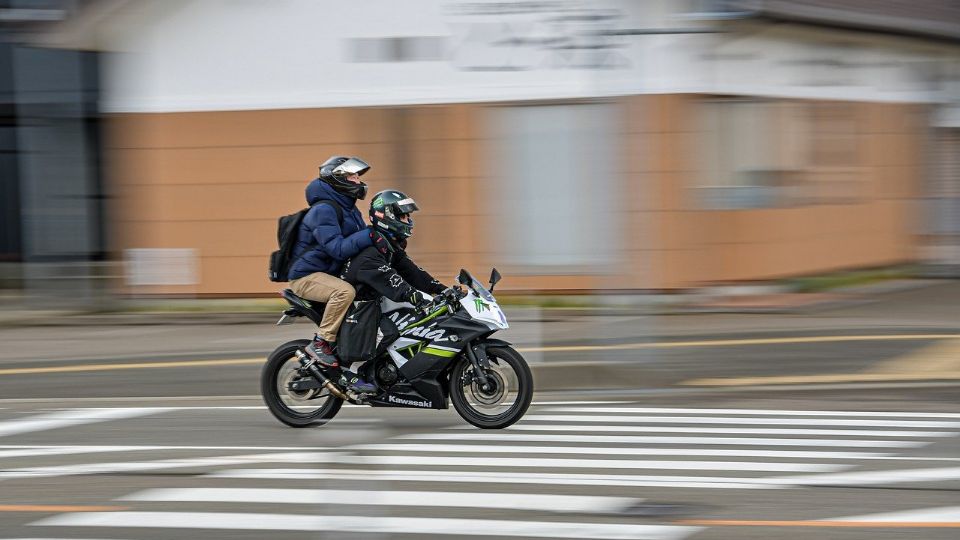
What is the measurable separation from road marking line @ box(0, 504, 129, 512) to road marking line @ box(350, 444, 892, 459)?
1.64 meters

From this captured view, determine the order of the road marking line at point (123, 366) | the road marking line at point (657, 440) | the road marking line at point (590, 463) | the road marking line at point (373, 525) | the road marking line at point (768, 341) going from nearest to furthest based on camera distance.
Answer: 1. the road marking line at point (373, 525)
2. the road marking line at point (590, 463)
3. the road marking line at point (657, 440)
4. the road marking line at point (123, 366)
5. the road marking line at point (768, 341)

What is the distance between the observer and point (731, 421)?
31.7ft

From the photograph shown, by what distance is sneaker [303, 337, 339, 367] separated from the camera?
372 inches

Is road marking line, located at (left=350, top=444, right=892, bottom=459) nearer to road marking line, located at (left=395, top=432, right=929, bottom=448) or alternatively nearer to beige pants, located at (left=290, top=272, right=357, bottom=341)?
road marking line, located at (left=395, top=432, right=929, bottom=448)

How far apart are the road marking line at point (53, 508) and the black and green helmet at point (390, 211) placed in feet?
9.60

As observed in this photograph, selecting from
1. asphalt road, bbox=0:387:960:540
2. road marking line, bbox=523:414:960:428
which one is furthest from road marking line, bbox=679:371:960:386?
road marking line, bbox=523:414:960:428

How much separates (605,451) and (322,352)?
2160mm

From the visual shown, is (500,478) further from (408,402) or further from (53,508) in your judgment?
(53,508)

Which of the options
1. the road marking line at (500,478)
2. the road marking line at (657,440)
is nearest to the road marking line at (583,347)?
the road marking line at (657,440)

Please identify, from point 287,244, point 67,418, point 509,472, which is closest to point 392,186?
point 67,418

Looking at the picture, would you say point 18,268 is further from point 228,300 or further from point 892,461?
point 892,461

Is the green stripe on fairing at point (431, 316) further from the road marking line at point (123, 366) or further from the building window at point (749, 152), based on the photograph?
the building window at point (749, 152)

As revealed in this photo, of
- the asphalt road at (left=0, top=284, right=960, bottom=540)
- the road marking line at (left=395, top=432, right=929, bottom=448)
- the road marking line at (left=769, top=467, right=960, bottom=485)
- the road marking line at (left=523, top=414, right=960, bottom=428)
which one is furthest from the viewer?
the road marking line at (left=523, top=414, right=960, bottom=428)

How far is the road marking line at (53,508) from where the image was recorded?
720 centimetres
